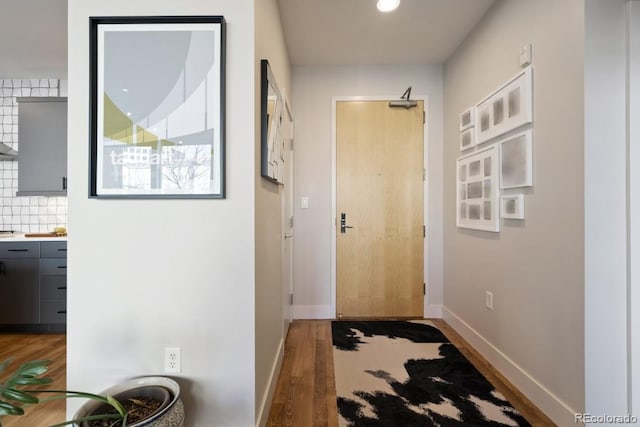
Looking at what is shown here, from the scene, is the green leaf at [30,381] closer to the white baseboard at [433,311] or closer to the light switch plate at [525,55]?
the light switch plate at [525,55]

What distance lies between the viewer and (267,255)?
67.9 inches

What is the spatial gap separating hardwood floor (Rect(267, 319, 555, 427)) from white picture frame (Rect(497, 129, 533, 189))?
1.24m

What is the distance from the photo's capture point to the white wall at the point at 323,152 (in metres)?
3.12

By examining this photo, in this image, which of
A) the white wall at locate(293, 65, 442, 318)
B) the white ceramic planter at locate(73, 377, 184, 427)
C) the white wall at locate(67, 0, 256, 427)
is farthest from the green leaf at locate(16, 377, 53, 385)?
the white wall at locate(293, 65, 442, 318)

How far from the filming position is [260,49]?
60.8 inches

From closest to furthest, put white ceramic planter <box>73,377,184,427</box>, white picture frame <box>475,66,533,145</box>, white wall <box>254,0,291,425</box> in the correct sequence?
white ceramic planter <box>73,377,184,427</box>, white wall <box>254,0,291,425</box>, white picture frame <box>475,66,533,145</box>

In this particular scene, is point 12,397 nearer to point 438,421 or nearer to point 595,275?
point 438,421

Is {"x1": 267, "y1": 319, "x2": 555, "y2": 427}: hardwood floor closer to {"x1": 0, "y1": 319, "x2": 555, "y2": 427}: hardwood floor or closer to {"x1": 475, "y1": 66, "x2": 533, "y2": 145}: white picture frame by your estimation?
{"x1": 0, "y1": 319, "x2": 555, "y2": 427}: hardwood floor

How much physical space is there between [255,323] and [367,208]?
1.94 meters

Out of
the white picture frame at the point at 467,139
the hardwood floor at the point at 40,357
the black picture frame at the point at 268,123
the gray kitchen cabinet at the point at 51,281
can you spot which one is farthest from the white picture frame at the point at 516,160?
the gray kitchen cabinet at the point at 51,281

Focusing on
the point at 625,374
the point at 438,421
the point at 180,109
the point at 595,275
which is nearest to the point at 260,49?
the point at 180,109

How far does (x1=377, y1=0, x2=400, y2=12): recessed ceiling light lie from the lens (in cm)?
208

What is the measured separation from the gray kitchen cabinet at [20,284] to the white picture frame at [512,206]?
3.79 metres

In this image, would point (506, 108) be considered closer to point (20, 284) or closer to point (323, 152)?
point (323, 152)
